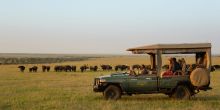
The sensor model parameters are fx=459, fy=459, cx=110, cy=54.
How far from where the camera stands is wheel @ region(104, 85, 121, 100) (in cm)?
1881

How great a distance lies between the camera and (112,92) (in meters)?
18.9

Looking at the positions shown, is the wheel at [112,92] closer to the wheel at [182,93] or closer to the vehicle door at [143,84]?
the vehicle door at [143,84]

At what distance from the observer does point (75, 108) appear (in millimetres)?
15789

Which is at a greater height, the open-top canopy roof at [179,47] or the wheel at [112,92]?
the open-top canopy roof at [179,47]

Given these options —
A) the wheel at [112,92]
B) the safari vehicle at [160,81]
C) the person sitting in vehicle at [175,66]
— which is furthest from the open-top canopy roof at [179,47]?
the wheel at [112,92]

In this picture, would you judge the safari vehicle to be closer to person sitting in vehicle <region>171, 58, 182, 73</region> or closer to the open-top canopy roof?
the open-top canopy roof

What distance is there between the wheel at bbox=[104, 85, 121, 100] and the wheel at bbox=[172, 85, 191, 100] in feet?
7.53

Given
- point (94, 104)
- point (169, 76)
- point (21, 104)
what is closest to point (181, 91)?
point (169, 76)

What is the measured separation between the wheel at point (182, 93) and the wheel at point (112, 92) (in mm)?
2297

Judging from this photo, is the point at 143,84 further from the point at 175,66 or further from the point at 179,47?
the point at 179,47

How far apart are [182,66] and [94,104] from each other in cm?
432

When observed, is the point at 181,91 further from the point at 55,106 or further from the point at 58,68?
the point at 58,68

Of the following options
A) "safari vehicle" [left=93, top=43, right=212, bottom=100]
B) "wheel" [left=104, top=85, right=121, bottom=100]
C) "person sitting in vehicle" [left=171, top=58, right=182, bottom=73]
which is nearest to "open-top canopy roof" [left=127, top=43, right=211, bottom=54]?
"safari vehicle" [left=93, top=43, right=212, bottom=100]

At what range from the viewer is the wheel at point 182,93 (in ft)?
60.8
